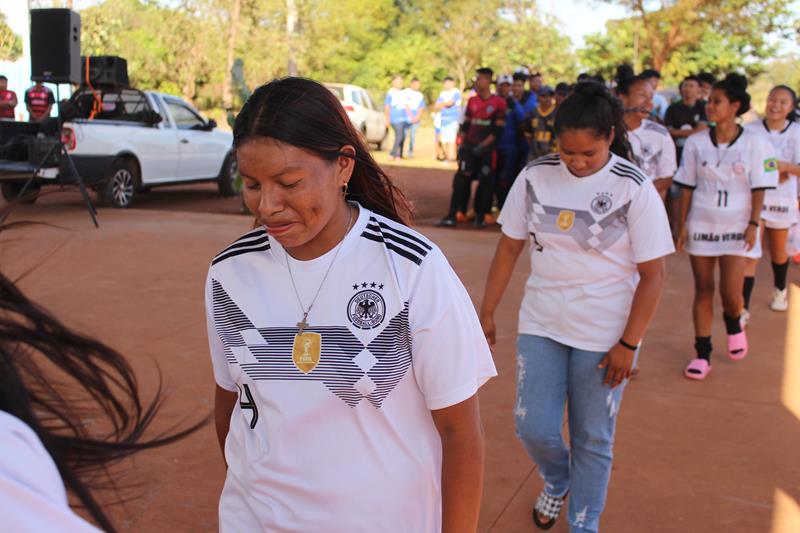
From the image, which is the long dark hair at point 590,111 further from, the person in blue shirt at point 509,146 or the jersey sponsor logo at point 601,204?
the person in blue shirt at point 509,146

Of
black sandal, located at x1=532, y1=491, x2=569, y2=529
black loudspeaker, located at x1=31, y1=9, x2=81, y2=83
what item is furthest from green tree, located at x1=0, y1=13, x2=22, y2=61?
black sandal, located at x1=532, y1=491, x2=569, y2=529

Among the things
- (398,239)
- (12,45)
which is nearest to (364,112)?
(12,45)

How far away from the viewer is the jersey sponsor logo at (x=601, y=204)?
3502 mm

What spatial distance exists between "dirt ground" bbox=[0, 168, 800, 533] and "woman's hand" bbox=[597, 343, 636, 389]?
82 cm

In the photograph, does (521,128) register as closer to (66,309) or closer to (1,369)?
(66,309)

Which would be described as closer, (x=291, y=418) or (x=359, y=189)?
(x=291, y=418)

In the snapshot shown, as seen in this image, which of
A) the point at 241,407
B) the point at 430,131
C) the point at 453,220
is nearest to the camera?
the point at 241,407

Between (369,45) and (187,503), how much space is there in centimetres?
4798

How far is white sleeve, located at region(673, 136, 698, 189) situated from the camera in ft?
20.1

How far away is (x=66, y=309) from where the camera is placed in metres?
7.41

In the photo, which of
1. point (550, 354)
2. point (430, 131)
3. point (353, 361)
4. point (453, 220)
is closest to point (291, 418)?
point (353, 361)

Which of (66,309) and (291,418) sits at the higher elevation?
(291,418)

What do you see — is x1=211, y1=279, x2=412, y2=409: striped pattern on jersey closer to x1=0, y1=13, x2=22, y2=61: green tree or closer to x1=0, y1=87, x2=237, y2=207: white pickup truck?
x1=0, y1=87, x2=237, y2=207: white pickup truck

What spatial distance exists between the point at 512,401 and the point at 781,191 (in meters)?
3.76
